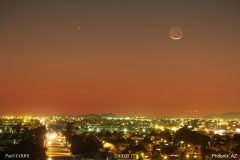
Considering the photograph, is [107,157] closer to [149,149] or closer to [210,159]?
[210,159]

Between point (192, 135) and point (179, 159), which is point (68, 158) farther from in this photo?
point (192, 135)

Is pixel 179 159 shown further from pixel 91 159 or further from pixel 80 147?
pixel 80 147

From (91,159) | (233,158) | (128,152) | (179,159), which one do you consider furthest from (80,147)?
(233,158)

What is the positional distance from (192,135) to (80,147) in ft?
64.5

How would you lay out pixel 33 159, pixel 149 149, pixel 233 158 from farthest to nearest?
pixel 149 149 → pixel 233 158 → pixel 33 159

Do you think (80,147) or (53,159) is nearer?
(53,159)

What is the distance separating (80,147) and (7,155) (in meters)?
17.6

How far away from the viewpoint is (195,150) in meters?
45.1

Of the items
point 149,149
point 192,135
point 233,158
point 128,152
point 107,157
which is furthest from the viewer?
point 192,135

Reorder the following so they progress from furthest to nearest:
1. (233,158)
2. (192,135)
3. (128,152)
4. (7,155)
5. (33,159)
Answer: (192,135) < (128,152) < (233,158) < (33,159) < (7,155)

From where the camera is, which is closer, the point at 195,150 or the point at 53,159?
the point at 53,159

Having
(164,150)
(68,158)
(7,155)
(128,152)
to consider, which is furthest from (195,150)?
(7,155)

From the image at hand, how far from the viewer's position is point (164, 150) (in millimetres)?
43625

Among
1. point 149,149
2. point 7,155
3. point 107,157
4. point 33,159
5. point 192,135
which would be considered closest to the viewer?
point 7,155
